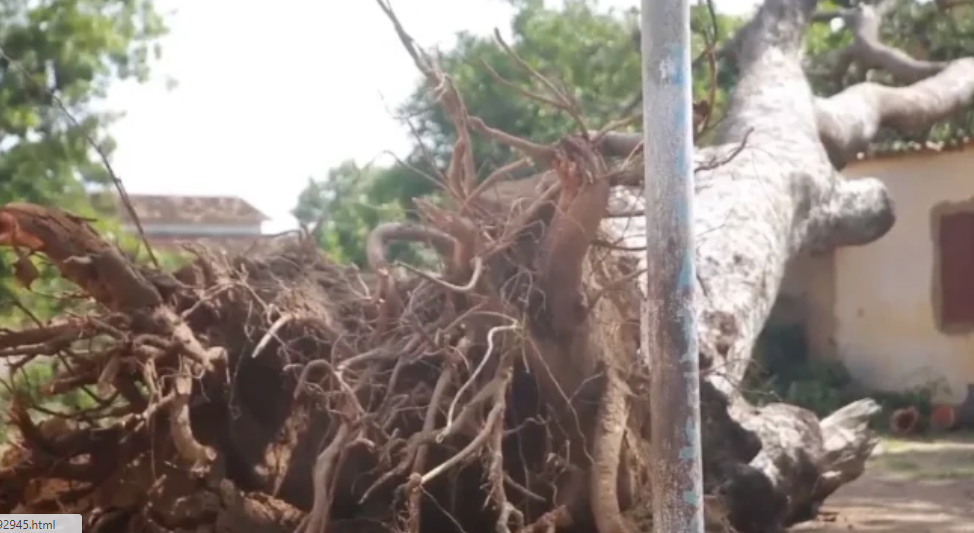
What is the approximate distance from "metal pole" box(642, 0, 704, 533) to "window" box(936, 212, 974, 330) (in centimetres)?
853

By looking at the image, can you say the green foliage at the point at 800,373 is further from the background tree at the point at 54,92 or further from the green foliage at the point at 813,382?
the background tree at the point at 54,92

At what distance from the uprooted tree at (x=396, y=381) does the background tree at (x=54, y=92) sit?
467cm

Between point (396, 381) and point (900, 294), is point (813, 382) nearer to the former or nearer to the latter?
point (900, 294)

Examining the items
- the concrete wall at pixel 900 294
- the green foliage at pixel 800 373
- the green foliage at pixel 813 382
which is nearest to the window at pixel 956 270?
the concrete wall at pixel 900 294

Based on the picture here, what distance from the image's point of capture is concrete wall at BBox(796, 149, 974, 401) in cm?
1095

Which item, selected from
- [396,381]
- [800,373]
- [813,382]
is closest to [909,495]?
[396,381]

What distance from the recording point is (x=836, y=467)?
607cm

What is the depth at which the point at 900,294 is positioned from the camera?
11359 mm

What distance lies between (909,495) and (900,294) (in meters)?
4.56

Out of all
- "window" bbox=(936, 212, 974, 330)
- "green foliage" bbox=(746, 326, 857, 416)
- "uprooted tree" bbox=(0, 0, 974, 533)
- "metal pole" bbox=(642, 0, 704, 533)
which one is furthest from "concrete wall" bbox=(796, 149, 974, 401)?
"metal pole" bbox=(642, 0, 704, 533)

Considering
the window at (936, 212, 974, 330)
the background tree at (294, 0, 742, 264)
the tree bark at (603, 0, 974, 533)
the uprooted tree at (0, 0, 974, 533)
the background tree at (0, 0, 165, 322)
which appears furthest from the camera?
the background tree at (294, 0, 742, 264)

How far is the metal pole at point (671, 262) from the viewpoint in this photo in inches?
121

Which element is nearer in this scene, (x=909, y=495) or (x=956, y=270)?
(x=909, y=495)

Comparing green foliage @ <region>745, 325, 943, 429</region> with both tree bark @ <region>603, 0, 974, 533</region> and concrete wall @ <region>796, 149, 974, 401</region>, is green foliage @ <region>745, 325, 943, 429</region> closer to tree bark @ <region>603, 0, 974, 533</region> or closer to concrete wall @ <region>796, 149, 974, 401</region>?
concrete wall @ <region>796, 149, 974, 401</region>
